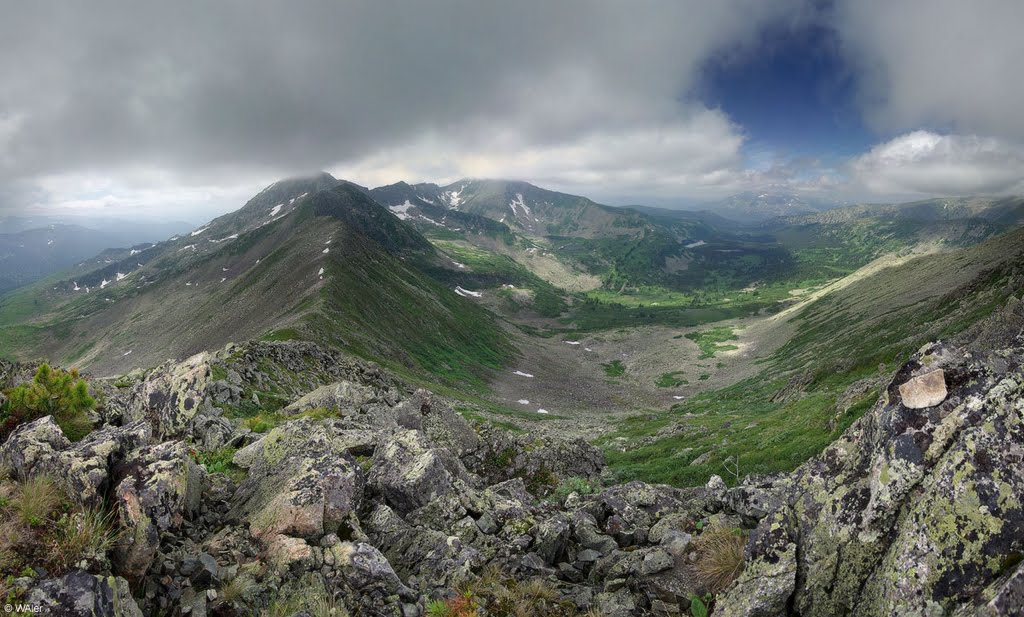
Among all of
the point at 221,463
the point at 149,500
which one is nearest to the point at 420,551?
the point at 149,500

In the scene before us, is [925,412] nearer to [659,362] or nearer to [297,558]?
[297,558]

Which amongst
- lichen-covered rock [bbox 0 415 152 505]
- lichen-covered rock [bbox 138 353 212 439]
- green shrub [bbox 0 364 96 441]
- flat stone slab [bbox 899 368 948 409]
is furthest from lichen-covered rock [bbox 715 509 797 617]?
lichen-covered rock [bbox 138 353 212 439]

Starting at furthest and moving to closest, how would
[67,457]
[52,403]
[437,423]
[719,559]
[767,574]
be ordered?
[437,423] < [52,403] < [719,559] < [67,457] < [767,574]

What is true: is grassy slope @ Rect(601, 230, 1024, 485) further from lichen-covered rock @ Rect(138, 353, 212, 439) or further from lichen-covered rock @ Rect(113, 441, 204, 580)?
lichen-covered rock @ Rect(113, 441, 204, 580)

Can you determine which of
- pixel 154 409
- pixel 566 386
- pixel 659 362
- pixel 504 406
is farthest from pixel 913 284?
pixel 154 409

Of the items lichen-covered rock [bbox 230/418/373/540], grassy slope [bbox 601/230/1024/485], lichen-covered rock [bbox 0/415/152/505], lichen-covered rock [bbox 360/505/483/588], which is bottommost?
grassy slope [bbox 601/230/1024/485]

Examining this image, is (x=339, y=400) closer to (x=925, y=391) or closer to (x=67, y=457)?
(x=67, y=457)
